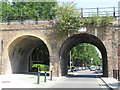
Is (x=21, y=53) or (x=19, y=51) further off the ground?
(x=19, y=51)

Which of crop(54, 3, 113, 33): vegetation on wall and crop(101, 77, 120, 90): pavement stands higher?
crop(54, 3, 113, 33): vegetation on wall

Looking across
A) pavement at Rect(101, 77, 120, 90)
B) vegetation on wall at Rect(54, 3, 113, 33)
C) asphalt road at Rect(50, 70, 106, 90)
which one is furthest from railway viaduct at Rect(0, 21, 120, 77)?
pavement at Rect(101, 77, 120, 90)

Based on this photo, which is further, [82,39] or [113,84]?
[82,39]

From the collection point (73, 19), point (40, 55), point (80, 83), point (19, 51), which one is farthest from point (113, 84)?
point (40, 55)

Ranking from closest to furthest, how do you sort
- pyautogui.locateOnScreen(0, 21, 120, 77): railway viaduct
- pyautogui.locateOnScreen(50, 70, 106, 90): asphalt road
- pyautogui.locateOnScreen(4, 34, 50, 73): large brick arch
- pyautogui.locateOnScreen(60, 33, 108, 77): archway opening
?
1. pyautogui.locateOnScreen(50, 70, 106, 90): asphalt road
2. pyautogui.locateOnScreen(0, 21, 120, 77): railway viaduct
3. pyautogui.locateOnScreen(60, 33, 108, 77): archway opening
4. pyautogui.locateOnScreen(4, 34, 50, 73): large brick arch

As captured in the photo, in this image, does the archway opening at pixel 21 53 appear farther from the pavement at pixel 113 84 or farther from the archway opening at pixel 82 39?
the pavement at pixel 113 84

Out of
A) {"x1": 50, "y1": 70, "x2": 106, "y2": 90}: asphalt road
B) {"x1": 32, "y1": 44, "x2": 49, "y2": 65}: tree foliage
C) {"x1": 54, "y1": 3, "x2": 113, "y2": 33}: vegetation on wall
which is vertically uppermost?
{"x1": 54, "y1": 3, "x2": 113, "y2": 33}: vegetation on wall

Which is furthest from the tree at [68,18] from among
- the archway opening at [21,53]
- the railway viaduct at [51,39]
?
the archway opening at [21,53]

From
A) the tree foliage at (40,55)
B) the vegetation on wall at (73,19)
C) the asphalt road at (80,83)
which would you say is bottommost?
the asphalt road at (80,83)

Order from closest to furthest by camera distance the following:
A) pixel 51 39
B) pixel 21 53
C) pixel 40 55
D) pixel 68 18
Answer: pixel 68 18 → pixel 51 39 → pixel 21 53 → pixel 40 55

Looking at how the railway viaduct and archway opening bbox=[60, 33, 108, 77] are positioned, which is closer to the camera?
the railway viaduct

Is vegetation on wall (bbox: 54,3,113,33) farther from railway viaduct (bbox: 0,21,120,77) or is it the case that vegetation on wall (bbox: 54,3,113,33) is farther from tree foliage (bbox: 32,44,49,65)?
tree foliage (bbox: 32,44,49,65)

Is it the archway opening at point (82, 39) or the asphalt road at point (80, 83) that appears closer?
the asphalt road at point (80, 83)

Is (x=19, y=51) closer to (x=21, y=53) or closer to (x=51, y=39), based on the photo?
(x=21, y=53)
